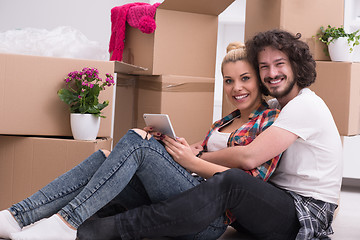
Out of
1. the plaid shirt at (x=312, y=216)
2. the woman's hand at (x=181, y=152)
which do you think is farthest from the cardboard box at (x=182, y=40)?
the plaid shirt at (x=312, y=216)

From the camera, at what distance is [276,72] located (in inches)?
55.5

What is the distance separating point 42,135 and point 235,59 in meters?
0.81

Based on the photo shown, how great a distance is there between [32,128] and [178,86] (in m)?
0.69

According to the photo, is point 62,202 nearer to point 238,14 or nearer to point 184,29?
point 184,29

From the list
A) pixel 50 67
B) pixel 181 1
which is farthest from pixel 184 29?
pixel 50 67

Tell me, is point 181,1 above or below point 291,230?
above

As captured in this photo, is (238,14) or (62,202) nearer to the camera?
(62,202)

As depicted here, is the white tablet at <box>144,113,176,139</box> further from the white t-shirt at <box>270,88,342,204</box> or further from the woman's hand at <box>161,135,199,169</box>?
the white t-shirt at <box>270,88,342,204</box>

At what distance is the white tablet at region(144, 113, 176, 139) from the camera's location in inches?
52.5

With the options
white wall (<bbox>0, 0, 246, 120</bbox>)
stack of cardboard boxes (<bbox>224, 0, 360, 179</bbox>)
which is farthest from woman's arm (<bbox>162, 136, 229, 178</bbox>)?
white wall (<bbox>0, 0, 246, 120</bbox>)

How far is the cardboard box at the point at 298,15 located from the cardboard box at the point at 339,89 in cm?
10

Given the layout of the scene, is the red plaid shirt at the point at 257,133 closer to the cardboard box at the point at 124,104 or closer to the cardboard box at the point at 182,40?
the cardboard box at the point at 182,40

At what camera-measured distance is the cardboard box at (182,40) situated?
2066mm

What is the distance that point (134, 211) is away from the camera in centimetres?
127
